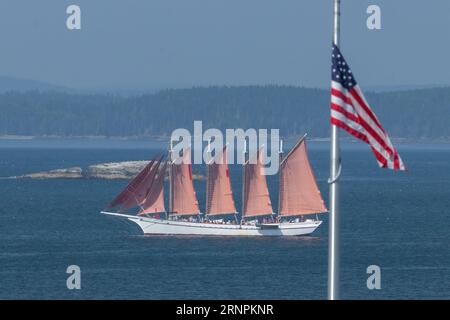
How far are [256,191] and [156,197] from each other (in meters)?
6.53

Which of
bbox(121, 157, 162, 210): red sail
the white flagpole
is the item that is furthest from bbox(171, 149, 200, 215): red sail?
the white flagpole

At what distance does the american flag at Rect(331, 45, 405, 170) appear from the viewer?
67.7 ft

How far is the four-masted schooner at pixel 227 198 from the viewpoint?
271 ft

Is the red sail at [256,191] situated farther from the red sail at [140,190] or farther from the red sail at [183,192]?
the red sail at [140,190]

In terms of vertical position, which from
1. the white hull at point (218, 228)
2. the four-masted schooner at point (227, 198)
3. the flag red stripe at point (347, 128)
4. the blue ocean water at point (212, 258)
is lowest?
the blue ocean water at point (212, 258)

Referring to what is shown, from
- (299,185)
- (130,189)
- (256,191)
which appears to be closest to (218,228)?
(256,191)

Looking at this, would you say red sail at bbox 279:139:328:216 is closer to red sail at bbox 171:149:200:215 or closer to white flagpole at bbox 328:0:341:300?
red sail at bbox 171:149:200:215

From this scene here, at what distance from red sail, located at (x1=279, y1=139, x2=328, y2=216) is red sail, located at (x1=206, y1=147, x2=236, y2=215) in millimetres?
3476

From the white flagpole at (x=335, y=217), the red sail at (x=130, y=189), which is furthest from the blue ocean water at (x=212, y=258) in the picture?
the white flagpole at (x=335, y=217)

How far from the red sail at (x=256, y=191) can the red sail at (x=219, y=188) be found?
1.11 m

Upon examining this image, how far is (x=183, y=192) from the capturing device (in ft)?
Result: 280
